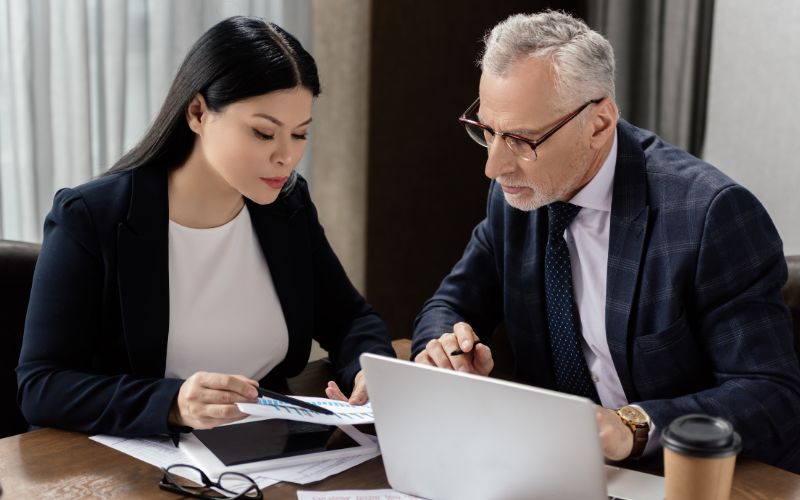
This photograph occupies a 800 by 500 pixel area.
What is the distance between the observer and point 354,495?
4.34ft

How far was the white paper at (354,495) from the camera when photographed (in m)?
1.31

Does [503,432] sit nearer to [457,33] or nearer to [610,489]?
[610,489]

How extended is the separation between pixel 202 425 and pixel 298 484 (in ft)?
0.69

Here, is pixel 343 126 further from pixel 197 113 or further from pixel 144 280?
pixel 144 280

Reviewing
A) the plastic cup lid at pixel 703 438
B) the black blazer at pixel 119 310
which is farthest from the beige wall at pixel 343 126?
the plastic cup lid at pixel 703 438

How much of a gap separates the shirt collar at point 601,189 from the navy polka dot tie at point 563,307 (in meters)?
0.03

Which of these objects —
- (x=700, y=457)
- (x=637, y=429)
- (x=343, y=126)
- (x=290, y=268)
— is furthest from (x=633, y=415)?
(x=343, y=126)

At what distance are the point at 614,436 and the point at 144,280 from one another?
89cm

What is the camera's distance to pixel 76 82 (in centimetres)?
261

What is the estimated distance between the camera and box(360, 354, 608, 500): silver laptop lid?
114 centimetres

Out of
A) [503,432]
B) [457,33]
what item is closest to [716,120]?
[457,33]

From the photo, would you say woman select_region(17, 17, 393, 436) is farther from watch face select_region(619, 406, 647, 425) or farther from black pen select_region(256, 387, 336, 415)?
watch face select_region(619, 406, 647, 425)

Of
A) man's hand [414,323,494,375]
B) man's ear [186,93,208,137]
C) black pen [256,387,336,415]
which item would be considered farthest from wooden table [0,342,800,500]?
man's ear [186,93,208,137]

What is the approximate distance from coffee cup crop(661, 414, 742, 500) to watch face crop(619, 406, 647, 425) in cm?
36
